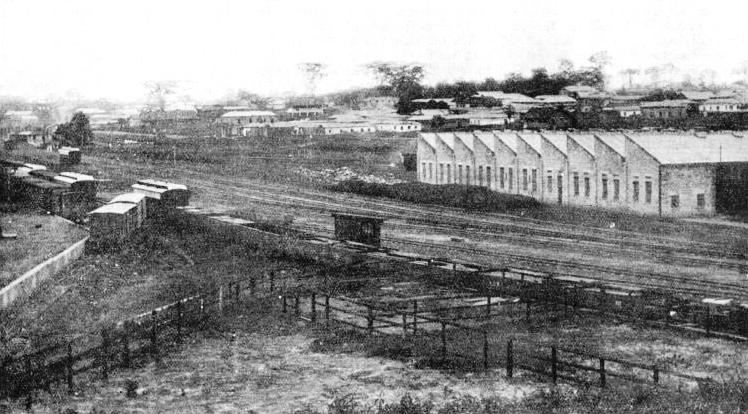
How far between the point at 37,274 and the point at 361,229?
12.8 m

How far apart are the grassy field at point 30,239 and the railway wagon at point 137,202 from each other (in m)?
2.51

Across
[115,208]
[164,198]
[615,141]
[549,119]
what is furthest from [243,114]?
[615,141]

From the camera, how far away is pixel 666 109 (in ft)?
250

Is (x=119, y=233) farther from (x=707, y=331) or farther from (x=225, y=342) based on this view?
(x=707, y=331)

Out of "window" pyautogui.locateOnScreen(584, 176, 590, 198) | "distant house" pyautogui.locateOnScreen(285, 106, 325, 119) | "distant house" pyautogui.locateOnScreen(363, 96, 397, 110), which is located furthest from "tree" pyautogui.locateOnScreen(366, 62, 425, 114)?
"window" pyautogui.locateOnScreen(584, 176, 590, 198)

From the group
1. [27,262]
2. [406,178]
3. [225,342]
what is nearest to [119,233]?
[27,262]

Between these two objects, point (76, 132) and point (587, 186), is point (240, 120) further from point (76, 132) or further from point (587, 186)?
point (587, 186)

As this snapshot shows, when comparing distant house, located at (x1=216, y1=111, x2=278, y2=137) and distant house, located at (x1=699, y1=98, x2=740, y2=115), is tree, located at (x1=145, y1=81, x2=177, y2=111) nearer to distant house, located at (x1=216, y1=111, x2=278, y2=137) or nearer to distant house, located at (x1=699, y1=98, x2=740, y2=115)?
distant house, located at (x1=216, y1=111, x2=278, y2=137)

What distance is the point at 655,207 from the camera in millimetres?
41125

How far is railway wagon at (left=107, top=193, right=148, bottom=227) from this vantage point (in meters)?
43.6

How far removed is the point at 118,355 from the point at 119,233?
19.6 m

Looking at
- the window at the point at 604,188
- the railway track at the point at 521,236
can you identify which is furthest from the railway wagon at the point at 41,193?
the window at the point at 604,188

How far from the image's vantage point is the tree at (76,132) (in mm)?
78125

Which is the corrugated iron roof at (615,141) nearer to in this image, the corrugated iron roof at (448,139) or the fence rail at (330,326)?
the corrugated iron roof at (448,139)
